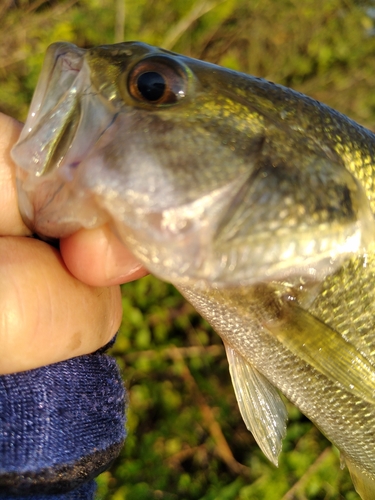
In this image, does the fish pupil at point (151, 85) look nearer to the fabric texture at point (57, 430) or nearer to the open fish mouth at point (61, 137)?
the open fish mouth at point (61, 137)

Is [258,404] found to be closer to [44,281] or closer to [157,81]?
[44,281]

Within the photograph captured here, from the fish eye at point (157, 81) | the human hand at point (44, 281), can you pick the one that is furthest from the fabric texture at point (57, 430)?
the fish eye at point (157, 81)

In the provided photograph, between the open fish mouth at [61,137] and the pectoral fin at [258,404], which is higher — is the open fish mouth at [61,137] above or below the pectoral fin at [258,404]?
above

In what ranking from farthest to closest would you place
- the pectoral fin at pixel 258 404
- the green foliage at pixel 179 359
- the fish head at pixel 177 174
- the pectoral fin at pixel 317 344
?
the green foliage at pixel 179 359
the pectoral fin at pixel 258 404
the pectoral fin at pixel 317 344
the fish head at pixel 177 174

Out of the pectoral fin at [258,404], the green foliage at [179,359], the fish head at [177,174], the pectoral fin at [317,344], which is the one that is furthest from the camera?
the green foliage at [179,359]

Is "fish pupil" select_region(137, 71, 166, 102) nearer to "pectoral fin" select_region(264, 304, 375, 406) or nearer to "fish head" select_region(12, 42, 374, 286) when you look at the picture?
"fish head" select_region(12, 42, 374, 286)

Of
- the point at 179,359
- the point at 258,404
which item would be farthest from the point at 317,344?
the point at 179,359

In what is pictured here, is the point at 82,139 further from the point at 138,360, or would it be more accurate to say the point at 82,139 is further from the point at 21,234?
the point at 138,360
